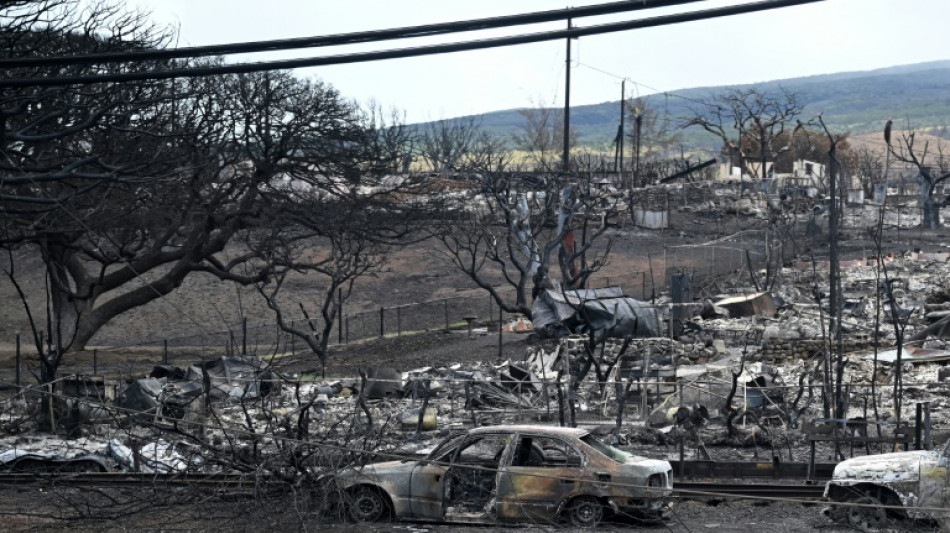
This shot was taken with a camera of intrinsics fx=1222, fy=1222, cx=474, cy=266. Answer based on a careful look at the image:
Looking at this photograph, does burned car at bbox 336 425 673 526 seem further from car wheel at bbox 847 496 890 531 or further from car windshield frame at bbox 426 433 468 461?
car wheel at bbox 847 496 890 531

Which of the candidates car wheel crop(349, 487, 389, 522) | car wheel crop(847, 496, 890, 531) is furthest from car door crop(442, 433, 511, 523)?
car wheel crop(847, 496, 890, 531)

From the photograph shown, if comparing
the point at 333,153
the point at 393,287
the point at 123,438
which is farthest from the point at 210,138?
the point at 123,438

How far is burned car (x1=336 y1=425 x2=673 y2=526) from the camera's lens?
13.2 metres

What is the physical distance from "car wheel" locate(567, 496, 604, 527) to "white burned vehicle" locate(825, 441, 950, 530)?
2616 millimetres

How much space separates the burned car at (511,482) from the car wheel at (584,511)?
0.01 metres

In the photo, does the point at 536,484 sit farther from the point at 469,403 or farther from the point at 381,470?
the point at 469,403

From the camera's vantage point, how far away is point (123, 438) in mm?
19234

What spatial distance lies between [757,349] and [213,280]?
975 inches

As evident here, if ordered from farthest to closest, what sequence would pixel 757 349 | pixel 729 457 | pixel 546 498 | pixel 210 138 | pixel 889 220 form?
pixel 889 220, pixel 210 138, pixel 757 349, pixel 729 457, pixel 546 498

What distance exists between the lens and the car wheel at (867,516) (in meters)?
13.0

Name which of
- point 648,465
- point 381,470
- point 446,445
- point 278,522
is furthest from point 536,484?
point 278,522

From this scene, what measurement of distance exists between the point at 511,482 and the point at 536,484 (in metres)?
0.27

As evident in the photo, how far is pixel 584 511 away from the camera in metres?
13.2

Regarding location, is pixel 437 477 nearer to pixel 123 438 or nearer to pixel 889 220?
pixel 123 438
